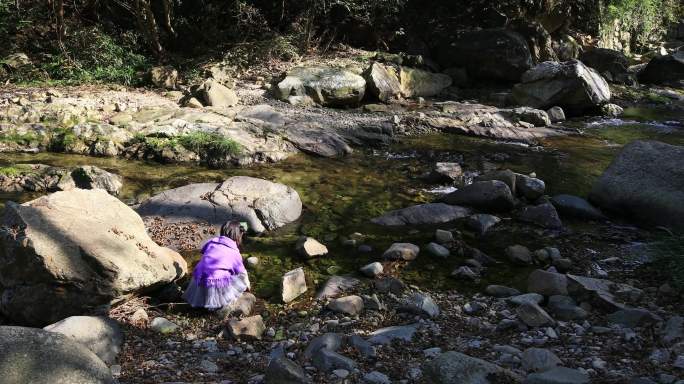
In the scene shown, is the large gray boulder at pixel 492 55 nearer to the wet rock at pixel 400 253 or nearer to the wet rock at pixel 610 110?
the wet rock at pixel 610 110

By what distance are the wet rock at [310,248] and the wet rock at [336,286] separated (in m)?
0.54

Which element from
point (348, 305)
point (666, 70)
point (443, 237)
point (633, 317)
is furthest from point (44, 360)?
point (666, 70)

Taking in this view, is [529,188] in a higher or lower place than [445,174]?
higher

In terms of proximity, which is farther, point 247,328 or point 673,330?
point 247,328

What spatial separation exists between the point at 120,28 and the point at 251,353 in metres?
13.3

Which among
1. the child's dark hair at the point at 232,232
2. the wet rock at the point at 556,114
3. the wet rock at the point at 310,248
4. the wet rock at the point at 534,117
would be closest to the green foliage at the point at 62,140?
the child's dark hair at the point at 232,232

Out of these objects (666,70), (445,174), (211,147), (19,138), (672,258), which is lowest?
(19,138)

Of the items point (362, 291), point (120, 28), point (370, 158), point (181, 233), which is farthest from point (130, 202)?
point (120, 28)

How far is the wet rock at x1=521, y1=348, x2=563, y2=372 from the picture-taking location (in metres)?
3.41

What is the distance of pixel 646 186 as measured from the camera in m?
6.75

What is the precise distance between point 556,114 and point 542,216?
7.69 meters

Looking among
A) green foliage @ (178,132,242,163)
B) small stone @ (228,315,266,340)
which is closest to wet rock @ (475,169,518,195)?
green foliage @ (178,132,242,163)

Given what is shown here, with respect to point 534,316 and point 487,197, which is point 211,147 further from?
point 534,316

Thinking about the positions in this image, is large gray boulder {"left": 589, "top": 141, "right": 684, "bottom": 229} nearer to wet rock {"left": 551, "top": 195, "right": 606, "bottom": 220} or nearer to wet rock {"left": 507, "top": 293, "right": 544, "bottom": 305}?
wet rock {"left": 551, "top": 195, "right": 606, "bottom": 220}
